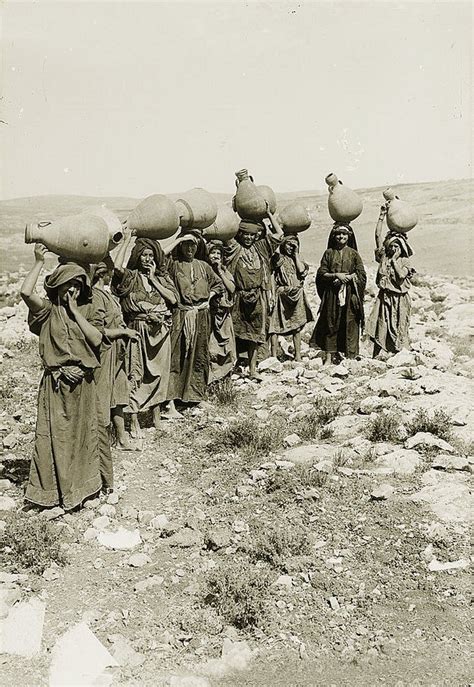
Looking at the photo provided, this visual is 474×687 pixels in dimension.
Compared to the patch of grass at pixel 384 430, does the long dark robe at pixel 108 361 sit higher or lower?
higher

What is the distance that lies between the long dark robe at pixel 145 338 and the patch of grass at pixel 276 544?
219cm

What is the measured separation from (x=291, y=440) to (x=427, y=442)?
3.63ft

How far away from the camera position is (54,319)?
177 inches

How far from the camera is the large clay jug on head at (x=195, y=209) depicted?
21.7 ft

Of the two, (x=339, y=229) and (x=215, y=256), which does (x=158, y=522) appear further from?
(x=339, y=229)

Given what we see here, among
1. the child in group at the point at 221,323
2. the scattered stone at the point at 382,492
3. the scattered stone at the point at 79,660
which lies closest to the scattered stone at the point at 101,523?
the scattered stone at the point at 79,660

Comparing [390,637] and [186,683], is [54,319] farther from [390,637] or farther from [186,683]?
[390,637]

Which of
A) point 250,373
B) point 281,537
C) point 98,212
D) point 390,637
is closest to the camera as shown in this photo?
point 390,637

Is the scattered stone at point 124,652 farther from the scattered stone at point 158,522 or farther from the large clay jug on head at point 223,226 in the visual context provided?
the large clay jug on head at point 223,226

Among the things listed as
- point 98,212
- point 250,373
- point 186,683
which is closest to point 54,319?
point 98,212

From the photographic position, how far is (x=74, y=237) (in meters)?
4.47

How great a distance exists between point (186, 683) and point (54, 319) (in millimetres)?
2319

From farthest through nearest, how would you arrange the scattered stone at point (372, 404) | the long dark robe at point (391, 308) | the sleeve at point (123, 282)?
the long dark robe at point (391, 308) → the scattered stone at point (372, 404) → the sleeve at point (123, 282)

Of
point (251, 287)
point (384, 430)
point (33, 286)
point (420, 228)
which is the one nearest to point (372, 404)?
point (384, 430)
